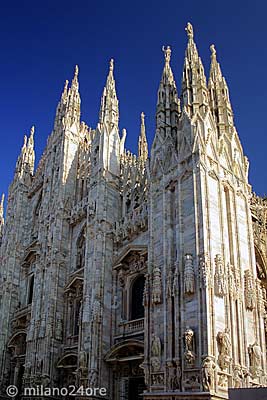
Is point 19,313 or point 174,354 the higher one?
point 19,313

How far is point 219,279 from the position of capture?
16.6 metres

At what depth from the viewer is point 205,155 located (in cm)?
1908

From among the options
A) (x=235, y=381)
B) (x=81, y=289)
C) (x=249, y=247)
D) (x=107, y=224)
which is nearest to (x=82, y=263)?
(x=81, y=289)

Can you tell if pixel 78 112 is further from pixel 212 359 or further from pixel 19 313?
pixel 212 359

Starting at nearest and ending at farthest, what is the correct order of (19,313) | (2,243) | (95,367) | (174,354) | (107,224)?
(174,354)
(95,367)
(107,224)
(19,313)
(2,243)

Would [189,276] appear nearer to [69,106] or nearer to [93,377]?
[93,377]

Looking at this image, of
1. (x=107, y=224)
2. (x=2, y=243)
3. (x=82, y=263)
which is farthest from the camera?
(x=2, y=243)

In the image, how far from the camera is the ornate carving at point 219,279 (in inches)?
648

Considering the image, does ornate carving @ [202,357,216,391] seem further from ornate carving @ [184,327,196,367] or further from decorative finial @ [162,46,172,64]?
decorative finial @ [162,46,172,64]

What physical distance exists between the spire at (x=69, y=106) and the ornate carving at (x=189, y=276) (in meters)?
17.8

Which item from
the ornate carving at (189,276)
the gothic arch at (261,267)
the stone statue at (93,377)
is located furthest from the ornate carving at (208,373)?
the gothic arch at (261,267)

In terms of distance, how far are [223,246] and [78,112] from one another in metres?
19.1

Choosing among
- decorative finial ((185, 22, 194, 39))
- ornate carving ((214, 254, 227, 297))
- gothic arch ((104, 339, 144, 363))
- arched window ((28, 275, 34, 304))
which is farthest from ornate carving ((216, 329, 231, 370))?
arched window ((28, 275, 34, 304))

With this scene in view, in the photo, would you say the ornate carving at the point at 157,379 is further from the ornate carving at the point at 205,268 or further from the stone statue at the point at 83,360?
the stone statue at the point at 83,360
